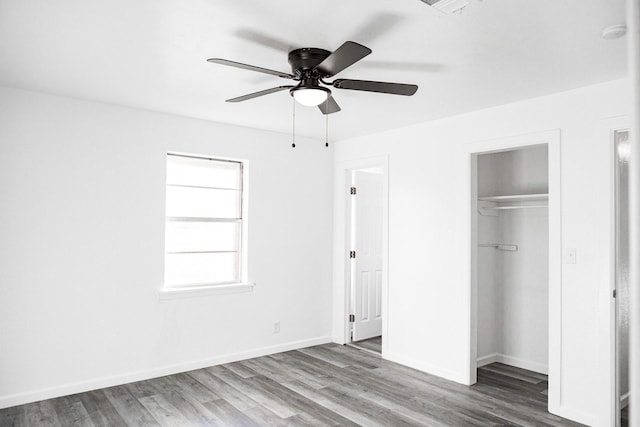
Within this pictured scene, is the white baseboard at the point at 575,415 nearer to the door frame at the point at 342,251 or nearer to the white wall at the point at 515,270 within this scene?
the white wall at the point at 515,270

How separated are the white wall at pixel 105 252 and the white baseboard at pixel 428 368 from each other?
126 cm

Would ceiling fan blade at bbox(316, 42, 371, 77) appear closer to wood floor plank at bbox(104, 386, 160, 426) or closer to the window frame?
the window frame

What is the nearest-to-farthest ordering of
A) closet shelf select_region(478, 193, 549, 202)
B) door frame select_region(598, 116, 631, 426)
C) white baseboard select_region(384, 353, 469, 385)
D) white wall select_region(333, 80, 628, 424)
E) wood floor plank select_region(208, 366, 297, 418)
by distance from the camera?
1. door frame select_region(598, 116, 631, 426)
2. white wall select_region(333, 80, 628, 424)
3. wood floor plank select_region(208, 366, 297, 418)
4. white baseboard select_region(384, 353, 469, 385)
5. closet shelf select_region(478, 193, 549, 202)

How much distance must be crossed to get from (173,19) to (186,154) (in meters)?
2.19

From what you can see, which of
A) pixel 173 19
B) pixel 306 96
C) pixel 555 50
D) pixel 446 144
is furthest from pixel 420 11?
pixel 446 144

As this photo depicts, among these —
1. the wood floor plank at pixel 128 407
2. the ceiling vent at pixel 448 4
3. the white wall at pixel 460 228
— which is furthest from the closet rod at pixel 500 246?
the wood floor plank at pixel 128 407

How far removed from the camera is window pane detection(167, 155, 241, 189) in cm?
442

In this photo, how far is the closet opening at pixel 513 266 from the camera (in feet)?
14.5

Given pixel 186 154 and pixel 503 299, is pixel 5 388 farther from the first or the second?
pixel 503 299

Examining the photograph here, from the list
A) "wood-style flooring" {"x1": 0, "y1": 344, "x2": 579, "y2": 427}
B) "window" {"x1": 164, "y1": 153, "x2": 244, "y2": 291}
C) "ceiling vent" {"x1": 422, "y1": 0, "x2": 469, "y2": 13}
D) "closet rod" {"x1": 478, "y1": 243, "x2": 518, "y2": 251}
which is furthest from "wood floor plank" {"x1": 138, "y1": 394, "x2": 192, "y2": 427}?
"closet rod" {"x1": 478, "y1": 243, "x2": 518, "y2": 251}

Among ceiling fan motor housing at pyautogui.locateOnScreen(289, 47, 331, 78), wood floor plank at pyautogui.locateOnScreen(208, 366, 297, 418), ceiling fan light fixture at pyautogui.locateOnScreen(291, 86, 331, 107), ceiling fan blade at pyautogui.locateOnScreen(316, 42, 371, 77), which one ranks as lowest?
wood floor plank at pyautogui.locateOnScreen(208, 366, 297, 418)

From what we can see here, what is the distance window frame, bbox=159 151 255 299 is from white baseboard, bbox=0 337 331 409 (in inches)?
26.3

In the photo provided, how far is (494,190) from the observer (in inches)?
189

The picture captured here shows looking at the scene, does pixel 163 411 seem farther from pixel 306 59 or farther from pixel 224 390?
pixel 306 59
